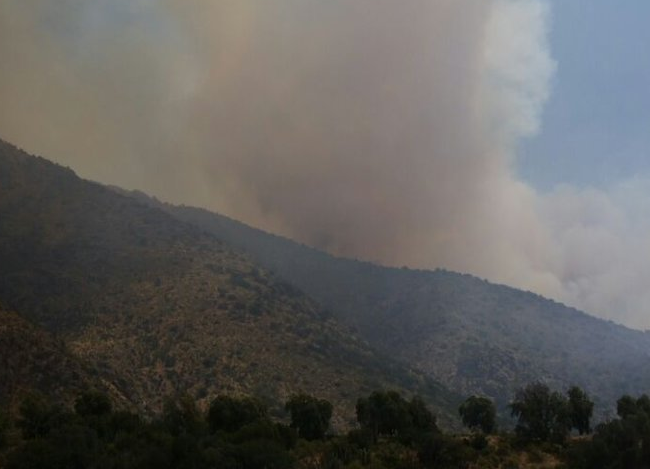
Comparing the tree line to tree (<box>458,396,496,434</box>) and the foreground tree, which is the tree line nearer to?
the foreground tree

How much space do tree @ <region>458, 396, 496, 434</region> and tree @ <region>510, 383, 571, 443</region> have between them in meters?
14.0

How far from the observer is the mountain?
123 metres

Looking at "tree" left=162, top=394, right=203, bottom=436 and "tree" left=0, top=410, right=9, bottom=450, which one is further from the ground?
"tree" left=162, top=394, right=203, bottom=436

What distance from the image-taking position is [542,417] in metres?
83.9

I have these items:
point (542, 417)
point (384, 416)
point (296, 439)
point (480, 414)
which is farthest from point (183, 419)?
point (480, 414)

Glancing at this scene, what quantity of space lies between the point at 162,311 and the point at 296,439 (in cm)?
7563

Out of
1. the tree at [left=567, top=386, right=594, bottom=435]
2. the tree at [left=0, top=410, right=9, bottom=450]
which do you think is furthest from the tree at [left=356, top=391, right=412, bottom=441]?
the tree at [left=0, top=410, right=9, bottom=450]

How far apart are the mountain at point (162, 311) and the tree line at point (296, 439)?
98.3 ft

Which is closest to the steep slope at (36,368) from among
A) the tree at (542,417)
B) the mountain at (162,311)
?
the mountain at (162,311)

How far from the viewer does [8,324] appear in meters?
91.9

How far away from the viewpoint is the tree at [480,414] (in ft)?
335

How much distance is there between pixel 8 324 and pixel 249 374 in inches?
2060

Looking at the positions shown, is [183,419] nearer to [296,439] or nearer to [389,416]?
[296,439]

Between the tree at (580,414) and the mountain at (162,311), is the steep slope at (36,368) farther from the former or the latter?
the tree at (580,414)
